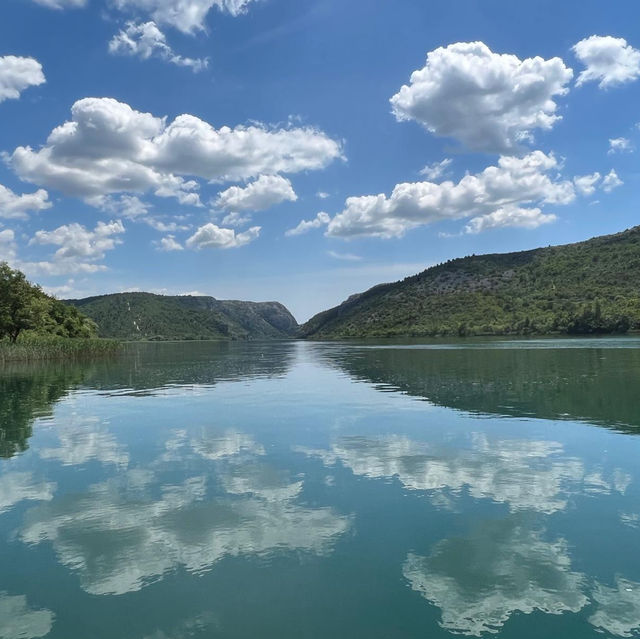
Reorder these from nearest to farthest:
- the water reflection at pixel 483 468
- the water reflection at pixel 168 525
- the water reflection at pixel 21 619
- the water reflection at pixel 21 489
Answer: the water reflection at pixel 21 619 < the water reflection at pixel 168 525 < the water reflection at pixel 483 468 < the water reflection at pixel 21 489

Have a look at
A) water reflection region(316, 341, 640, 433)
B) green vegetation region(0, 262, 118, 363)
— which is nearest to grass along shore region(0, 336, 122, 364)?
green vegetation region(0, 262, 118, 363)

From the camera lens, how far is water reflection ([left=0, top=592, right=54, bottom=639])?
29.8ft

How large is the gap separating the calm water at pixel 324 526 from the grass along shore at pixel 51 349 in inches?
2473

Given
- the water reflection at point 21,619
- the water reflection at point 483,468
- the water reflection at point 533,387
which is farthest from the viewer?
the water reflection at point 533,387

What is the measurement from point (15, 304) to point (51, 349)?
14.6 meters

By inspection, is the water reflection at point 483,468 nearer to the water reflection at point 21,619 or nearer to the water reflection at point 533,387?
the water reflection at point 533,387

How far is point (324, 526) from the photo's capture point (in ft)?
45.3

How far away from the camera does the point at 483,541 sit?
12578 millimetres

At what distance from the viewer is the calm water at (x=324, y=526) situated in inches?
373

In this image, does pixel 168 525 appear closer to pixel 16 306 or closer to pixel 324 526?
pixel 324 526

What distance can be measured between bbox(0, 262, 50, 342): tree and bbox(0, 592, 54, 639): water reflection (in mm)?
103378

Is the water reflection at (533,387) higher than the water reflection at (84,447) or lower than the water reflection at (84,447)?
lower

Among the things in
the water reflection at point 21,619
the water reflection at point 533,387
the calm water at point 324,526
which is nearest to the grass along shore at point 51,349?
the water reflection at point 533,387

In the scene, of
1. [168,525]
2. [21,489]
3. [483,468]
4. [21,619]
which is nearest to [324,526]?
[168,525]
